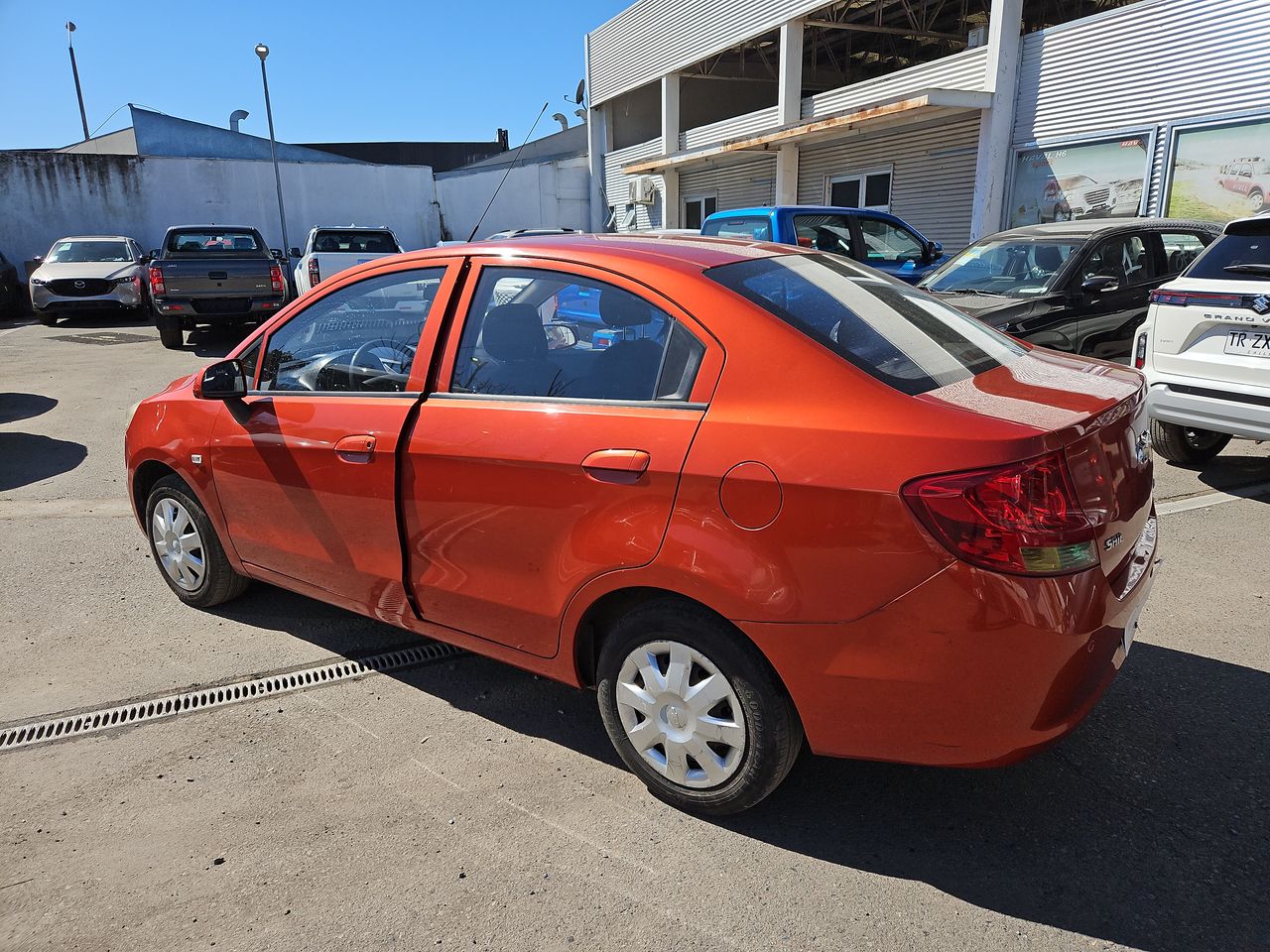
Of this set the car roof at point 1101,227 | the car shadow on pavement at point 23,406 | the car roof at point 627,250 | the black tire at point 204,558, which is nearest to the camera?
the car roof at point 627,250

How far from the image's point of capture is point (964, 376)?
8.16ft

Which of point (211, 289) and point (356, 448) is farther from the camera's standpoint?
→ point (211, 289)

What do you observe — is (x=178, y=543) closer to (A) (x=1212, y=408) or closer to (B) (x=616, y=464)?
(B) (x=616, y=464)

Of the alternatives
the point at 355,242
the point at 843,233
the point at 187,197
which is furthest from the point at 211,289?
the point at 187,197

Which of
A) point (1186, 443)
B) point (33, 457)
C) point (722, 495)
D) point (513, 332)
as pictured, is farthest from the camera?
point (33, 457)

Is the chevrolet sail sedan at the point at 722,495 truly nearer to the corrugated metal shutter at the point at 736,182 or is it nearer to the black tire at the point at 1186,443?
the black tire at the point at 1186,443

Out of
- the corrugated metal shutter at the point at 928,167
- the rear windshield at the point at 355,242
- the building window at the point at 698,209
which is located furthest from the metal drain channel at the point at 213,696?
the building window at the point at 698,209

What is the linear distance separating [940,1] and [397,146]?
119 feet

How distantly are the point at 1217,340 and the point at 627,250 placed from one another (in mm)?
4202

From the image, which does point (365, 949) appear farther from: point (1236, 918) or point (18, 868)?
point (1236, 918)

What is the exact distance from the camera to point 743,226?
10.0 meters

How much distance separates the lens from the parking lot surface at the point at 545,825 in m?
2.24

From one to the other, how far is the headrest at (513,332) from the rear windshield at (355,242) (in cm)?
1271

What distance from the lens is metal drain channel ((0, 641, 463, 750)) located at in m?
3.17
